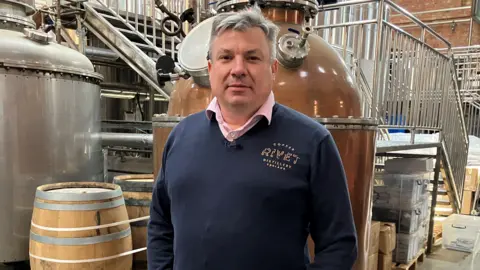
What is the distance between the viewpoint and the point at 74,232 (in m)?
2.25

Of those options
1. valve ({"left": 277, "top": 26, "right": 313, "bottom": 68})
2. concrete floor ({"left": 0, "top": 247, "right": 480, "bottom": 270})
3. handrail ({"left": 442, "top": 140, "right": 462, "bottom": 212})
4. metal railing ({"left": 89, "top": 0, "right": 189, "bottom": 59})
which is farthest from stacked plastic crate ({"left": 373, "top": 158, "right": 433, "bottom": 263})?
metal railing ({"left": 89, "top": 0, "right": 189, "bottom": 59})

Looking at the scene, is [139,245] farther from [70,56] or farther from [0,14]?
[0,14]

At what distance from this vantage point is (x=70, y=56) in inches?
117

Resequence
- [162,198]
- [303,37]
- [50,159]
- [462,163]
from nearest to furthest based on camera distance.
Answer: [162,198] → [303,37] → [50,159] → [462,163]

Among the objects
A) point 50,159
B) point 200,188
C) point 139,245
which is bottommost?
point 139,245

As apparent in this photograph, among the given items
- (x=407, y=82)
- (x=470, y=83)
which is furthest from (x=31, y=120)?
(x=470, y=83)

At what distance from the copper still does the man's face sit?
2.31ft

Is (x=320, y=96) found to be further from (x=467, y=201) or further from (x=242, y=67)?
(x=467, y=201)

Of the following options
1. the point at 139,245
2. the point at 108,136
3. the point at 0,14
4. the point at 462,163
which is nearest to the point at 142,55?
the point at 108,136

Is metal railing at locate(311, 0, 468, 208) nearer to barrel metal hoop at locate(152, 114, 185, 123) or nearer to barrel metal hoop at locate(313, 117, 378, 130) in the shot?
barrel metal hoop at locate(313, 117, 378, 130)

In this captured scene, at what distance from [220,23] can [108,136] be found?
3.13m

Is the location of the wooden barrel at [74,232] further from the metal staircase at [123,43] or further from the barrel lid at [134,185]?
the metal staircase at [123,43]

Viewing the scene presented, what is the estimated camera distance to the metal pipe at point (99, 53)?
4750 millimetres

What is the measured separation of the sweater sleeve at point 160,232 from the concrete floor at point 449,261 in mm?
3669
